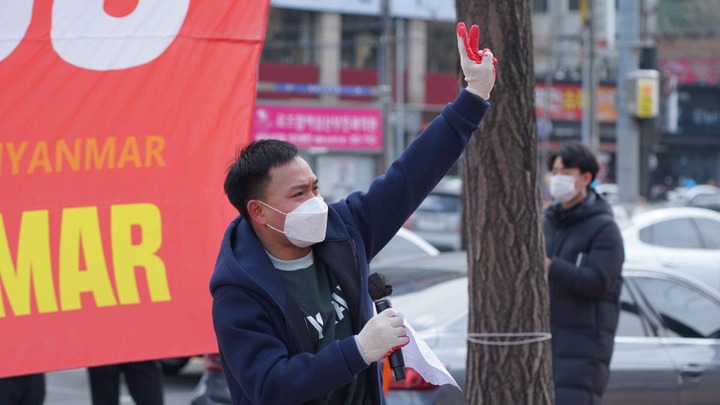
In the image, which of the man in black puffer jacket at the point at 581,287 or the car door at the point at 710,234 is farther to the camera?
the car door at the point at 710,234

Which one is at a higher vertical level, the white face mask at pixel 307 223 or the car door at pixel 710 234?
the white face mask at pixel 307 223

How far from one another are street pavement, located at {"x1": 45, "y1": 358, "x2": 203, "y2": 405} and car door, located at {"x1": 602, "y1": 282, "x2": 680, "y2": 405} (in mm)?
4346

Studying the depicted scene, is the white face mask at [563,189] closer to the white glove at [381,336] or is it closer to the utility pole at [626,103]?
the white glove at [381,336]

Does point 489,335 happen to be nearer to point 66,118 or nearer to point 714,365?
point 66,118

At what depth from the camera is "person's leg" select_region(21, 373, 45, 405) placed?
5.35 metres

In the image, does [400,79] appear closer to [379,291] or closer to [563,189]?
[563,189]

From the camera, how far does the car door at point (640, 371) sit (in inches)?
252

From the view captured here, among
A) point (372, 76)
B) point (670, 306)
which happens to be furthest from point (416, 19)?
point (670, 306)

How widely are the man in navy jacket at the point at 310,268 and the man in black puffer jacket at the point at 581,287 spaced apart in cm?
206

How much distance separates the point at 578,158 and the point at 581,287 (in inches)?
30.1

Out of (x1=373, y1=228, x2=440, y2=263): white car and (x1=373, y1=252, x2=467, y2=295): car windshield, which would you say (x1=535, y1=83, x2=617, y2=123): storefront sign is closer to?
(x1=373, y1=228, x2=440, y2=263): white car

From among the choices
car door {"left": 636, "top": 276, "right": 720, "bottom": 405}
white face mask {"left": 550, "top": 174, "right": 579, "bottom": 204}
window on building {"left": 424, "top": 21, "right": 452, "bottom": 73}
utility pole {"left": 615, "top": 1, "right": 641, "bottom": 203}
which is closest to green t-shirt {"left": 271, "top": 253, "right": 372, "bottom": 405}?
white face mask {"left": 550, "top": 174, "right": 579, "bottom": 204}

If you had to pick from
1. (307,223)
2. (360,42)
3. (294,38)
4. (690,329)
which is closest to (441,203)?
(690,329)

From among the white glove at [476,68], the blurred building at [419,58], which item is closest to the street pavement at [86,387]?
the white glove at [476,68]
